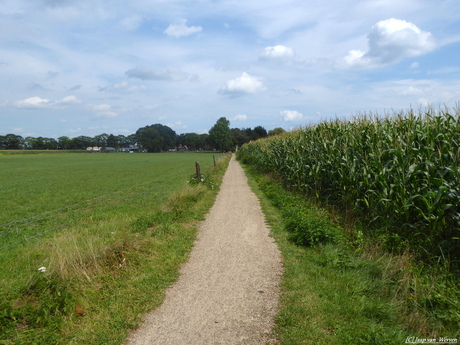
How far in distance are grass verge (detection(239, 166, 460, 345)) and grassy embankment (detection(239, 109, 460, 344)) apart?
0.04 feet

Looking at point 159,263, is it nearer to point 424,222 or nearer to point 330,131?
point 424,222

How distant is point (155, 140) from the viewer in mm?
133625

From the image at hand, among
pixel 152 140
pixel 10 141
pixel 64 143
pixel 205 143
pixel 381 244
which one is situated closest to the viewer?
pixel 381 244

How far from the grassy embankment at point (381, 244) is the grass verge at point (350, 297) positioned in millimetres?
13

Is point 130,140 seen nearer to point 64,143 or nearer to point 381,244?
point 64,143

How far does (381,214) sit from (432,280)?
7.47ft

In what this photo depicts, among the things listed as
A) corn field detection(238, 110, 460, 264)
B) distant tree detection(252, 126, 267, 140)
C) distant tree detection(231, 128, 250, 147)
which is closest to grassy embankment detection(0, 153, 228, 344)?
corn field detection(238, 110, 460, 264)

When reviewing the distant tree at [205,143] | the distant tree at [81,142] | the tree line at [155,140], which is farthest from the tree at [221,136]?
the distant tree at [81,142]

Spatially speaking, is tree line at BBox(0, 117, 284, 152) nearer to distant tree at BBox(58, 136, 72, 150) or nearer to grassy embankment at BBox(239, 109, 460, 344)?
distant tree at BBox(58, 136, 72, 150)

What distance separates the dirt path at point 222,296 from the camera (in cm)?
338

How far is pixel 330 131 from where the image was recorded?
9664mm

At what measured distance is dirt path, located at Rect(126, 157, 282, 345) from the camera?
11.1 ft

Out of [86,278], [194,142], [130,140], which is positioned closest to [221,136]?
[194,142]

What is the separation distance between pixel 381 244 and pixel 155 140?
13406 centimetres
